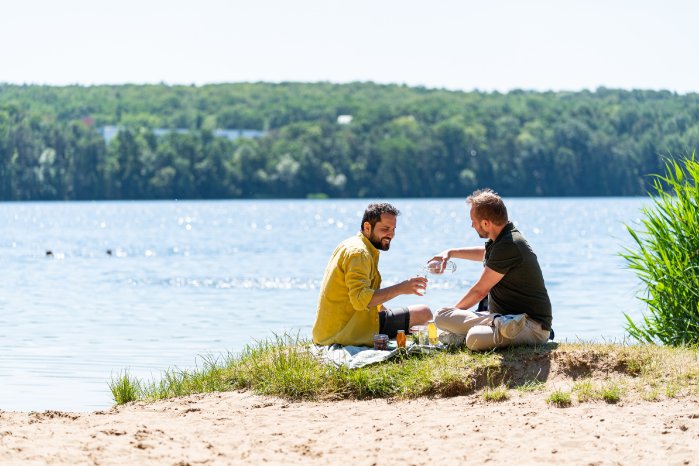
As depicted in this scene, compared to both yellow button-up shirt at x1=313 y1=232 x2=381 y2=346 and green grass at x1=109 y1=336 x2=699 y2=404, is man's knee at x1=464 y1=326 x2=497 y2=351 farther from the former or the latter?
yellow button-up shirt at x1=313 y1=232 x2=381 y2=346

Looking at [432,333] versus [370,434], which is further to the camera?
[432,333]

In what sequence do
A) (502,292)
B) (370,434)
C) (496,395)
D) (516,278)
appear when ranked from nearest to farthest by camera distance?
(370,434) → (496,395) → (516,278) → (502,292)

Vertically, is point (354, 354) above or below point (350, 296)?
below

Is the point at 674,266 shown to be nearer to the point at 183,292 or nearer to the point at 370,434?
the point at 370,434

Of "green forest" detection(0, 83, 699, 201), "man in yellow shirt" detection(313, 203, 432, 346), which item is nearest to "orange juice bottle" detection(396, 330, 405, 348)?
"man in yellow shirt" detection(313, 203, 432, 346)

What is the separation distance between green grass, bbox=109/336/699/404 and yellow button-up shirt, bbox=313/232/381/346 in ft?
1.09

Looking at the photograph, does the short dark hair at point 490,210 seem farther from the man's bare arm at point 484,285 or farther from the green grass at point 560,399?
the green grass at point 560,399

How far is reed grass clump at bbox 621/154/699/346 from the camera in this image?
10203mm

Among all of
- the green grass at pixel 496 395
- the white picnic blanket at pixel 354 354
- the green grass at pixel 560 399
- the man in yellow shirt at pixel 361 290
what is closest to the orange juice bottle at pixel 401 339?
the white picnic blanket at pixel 354 354

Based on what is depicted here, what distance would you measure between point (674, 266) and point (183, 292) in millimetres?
17529

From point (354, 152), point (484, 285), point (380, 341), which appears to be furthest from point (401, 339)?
point (354, 152)

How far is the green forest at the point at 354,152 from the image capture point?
120 metres

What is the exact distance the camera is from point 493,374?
822 cm

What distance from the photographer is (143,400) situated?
898 centimetres
